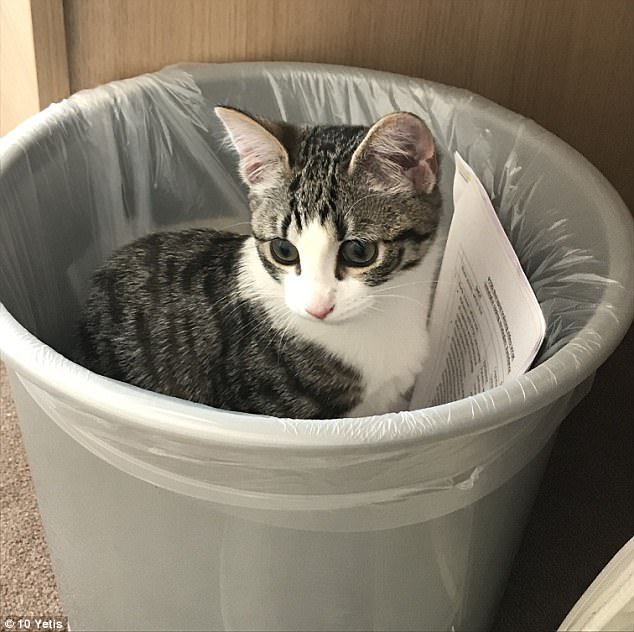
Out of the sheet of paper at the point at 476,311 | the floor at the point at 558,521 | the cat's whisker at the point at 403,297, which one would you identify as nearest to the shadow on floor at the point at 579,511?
the floor at the point at 558,521

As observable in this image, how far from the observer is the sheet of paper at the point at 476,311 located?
0.74 m

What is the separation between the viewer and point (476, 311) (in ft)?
2.81

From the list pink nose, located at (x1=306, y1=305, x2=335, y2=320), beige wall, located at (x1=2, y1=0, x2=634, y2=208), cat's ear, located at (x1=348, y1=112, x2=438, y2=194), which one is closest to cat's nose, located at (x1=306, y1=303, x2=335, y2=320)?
pink nose, located at (x1=306, y1=305, x2=335, y2=320)

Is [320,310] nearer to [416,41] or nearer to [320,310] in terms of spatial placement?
[320,310]

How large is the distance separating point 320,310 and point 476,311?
201mm

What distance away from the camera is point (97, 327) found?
2.88 feet

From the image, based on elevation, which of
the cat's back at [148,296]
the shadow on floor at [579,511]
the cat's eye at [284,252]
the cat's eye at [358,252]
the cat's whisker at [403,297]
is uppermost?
the cat's eye at [358,252]

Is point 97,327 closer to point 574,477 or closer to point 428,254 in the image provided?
point 428,254

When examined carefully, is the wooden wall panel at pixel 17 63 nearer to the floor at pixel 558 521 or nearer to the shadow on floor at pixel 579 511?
the floor at pixel 558 521

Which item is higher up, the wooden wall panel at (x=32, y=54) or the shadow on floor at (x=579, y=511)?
the wooden wall panel at (x=32, y=54)

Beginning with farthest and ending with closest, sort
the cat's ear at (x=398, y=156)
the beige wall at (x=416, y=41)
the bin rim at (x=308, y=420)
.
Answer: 1. the beige wall at (x=416, y=41)
2. the cat's ear at (x=398, y=156)
3. the bin rim at (x=308, y=420)

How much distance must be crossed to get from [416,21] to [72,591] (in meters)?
0.66

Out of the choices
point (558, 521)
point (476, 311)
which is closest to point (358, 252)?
point (476, 311)

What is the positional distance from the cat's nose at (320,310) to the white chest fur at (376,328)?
0.05m
